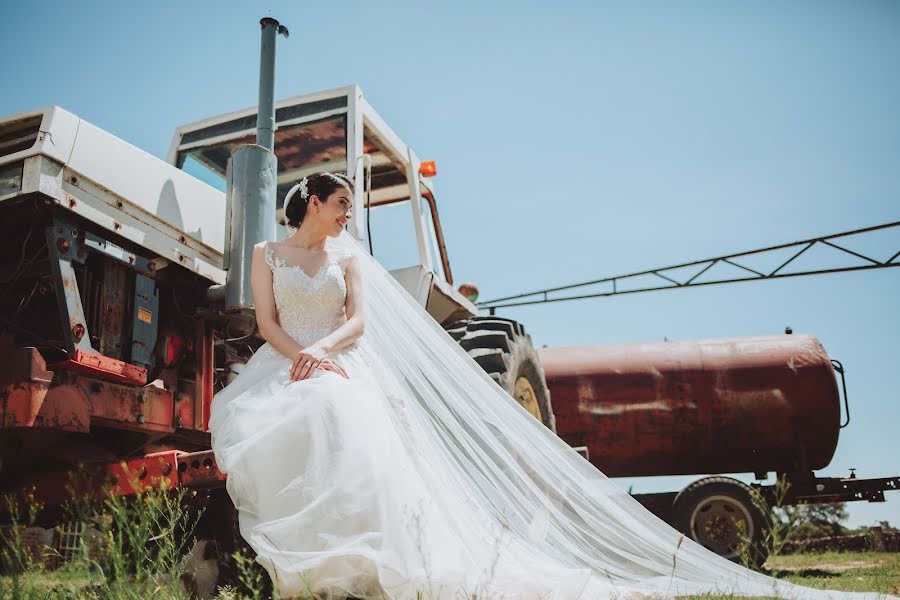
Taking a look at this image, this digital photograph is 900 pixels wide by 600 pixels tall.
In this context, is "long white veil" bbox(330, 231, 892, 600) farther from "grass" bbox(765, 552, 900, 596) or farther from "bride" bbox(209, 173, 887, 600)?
"grass" bbox(765, 552, 900, 596)

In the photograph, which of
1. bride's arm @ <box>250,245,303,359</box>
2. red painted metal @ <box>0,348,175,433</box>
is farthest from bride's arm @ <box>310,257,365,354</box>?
red painted metal @ <box>0,348,175,433</box>

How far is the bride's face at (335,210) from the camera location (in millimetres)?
3305

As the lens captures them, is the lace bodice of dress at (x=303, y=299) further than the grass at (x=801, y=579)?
Yes

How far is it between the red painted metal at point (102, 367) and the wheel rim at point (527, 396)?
9.52 feet

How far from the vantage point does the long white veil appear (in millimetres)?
3086

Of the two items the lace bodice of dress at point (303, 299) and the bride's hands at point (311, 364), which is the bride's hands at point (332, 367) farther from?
the lace bodice of dress at point (303, 299)

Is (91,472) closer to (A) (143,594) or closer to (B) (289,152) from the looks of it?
(A) (143,594)

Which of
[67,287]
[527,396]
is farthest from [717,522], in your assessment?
[67,287]

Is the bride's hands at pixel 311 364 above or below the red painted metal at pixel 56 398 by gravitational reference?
above

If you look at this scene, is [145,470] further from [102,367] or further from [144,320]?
[144,320]

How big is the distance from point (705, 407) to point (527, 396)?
9.88 ft

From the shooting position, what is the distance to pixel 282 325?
3184 mm

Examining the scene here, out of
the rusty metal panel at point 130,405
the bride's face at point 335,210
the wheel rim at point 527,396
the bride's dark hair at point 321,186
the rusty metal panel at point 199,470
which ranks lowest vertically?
the rusty metal panel at point 199,470

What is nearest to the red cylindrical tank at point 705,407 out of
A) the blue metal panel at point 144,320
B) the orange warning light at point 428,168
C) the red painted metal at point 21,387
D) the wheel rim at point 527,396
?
the wheel rim at point 527,396
